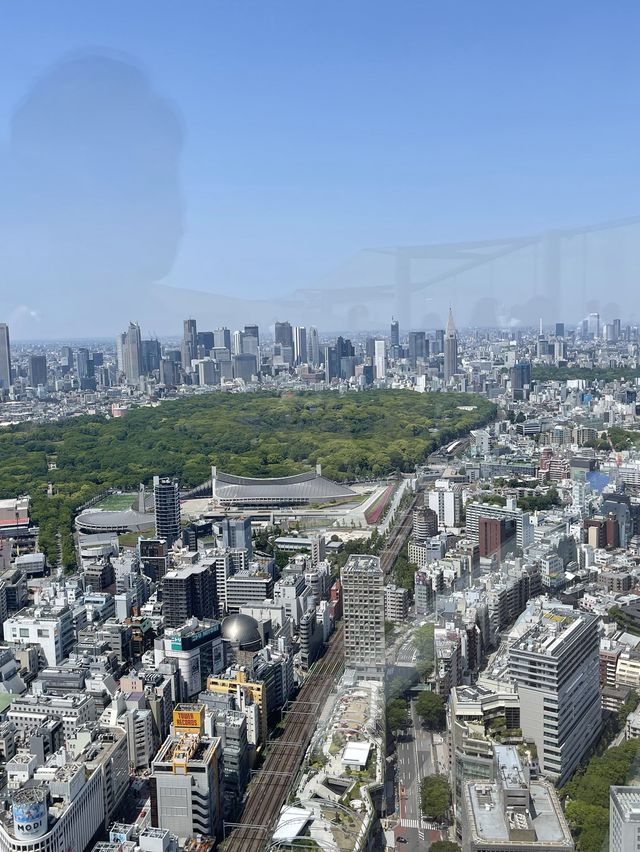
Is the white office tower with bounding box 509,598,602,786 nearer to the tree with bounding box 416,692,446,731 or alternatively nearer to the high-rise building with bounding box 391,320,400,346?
the tree with bounding box 416,692,446,731

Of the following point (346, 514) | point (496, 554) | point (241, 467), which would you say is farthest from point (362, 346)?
point (496, 554)

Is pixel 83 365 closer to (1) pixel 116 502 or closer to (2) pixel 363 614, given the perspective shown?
(1) pixel 116 502

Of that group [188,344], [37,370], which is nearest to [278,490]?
[188,344]

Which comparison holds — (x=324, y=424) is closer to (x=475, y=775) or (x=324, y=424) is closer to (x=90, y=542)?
(x=90, y=542)

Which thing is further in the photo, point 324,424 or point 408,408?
point 408,408

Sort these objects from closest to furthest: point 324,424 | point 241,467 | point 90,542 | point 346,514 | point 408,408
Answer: point 90,542 < point 346,514 < point 241,467 < point 324,424 < point 408,408

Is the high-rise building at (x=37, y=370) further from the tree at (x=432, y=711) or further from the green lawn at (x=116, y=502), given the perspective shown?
the tree at (x=432, y=711)

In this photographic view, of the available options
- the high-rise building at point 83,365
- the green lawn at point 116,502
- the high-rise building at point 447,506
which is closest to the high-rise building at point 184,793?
the high-rise building at point 447,506
